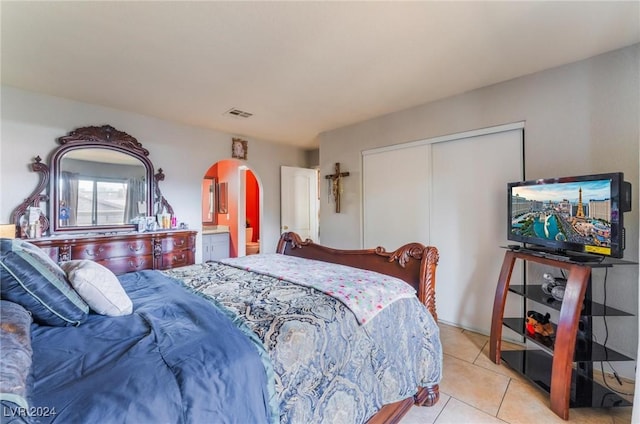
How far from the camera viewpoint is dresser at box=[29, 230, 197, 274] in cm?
269

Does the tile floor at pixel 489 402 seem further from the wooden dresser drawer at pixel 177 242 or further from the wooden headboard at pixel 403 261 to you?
the wooden dresser drawer at pixel 177 242

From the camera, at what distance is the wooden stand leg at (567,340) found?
66.2 inches

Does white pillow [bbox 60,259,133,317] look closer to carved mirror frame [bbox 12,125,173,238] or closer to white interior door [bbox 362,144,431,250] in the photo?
carved mirror frame [bbox 12,125,173,238]

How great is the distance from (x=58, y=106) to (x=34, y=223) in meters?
1.25

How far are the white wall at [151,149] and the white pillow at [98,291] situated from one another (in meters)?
2.49

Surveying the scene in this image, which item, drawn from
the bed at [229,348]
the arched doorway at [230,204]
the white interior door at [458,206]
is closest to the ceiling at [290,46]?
the white interior door at [458,206]

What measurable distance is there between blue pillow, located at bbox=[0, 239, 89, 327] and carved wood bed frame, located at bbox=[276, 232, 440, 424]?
145 centimetres

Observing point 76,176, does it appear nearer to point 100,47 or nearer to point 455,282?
point 100,47

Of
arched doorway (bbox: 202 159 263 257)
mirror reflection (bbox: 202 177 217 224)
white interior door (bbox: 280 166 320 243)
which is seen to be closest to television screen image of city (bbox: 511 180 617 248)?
white interior door (bbox: 280 166 320 243)

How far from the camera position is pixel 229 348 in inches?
A: 37.9

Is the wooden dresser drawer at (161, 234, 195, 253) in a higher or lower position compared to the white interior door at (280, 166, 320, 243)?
lower

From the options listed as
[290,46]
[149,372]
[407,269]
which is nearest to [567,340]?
[407,269]

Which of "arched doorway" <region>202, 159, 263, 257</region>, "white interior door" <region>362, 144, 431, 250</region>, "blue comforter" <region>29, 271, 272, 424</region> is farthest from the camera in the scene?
"arched doorway" <region>202, 159, 263, 257</region>

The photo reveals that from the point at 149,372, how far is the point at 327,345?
0.67 metres
